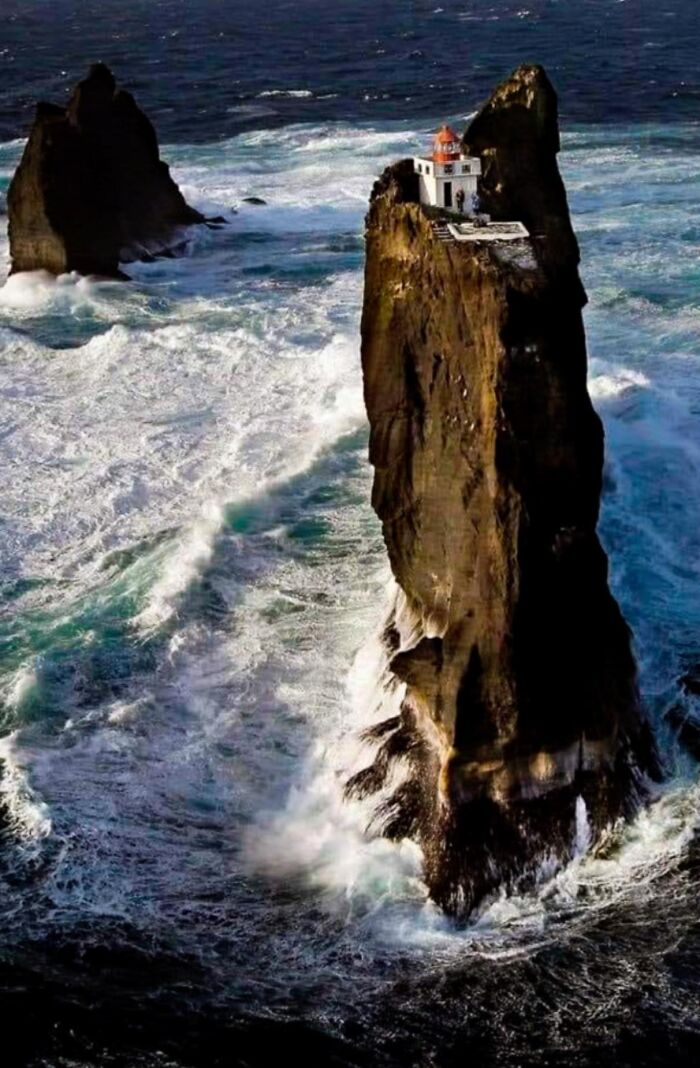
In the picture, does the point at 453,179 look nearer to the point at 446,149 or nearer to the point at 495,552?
the point at 446,149

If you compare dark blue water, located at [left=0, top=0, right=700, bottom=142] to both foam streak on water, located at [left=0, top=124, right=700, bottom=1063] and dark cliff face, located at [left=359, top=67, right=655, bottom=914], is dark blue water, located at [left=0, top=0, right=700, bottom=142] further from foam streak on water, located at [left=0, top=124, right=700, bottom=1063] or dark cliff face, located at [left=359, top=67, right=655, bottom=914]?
dark cliff face, located at [left=359, top=67, right=655, bottom=914]

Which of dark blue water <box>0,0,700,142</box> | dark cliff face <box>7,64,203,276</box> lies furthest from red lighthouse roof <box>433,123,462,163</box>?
dark blue water <box>0,0,700,142</box>

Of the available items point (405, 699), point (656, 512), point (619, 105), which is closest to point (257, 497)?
point (656, 512)

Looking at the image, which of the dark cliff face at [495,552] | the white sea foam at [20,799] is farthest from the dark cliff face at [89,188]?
the dark cliff face at [495,552]

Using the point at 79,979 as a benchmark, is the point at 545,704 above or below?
above

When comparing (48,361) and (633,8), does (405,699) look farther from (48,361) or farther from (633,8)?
(633,8)
